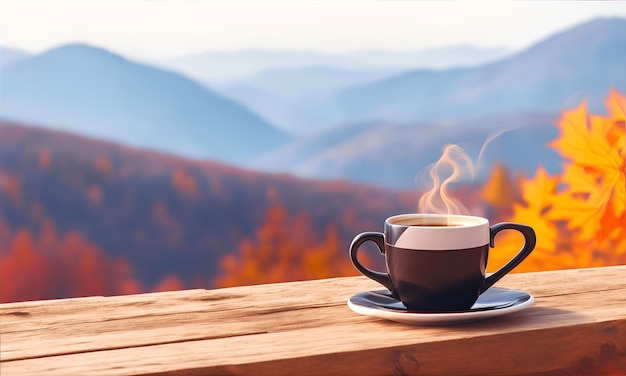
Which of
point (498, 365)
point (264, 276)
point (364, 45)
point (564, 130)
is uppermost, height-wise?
point (364, 45)

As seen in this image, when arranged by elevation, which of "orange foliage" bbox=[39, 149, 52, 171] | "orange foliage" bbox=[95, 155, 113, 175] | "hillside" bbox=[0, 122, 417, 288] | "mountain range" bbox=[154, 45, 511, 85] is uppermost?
"mountain range" bbox=[154, 45, 511, 85]

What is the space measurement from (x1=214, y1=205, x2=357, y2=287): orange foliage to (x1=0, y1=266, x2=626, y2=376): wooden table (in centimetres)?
117

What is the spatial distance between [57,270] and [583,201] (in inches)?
49.3

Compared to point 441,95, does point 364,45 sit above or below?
above

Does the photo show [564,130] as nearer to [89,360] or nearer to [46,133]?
[89,360]

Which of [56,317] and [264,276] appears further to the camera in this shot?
[264,276]

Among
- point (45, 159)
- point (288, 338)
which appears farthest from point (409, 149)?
point (288, 338)

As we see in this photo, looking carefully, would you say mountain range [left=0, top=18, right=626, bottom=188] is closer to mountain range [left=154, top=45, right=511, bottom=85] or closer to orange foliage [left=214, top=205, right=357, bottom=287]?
mountain range [left=154, top=45, right=511, bottom=85]

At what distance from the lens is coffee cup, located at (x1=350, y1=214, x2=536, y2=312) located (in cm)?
72

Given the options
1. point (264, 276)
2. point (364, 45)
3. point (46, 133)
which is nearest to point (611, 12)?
point (364, 45)

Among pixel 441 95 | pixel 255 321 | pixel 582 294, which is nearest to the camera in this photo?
pixel 255 321

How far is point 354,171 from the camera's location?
2188mm

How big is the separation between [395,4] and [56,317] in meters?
1.52

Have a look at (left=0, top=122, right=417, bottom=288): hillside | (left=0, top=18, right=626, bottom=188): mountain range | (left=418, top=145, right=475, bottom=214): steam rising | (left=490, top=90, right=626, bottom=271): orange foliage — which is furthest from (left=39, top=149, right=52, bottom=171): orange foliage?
(left=418, top=145, right=475, bottom=214): steam rising
